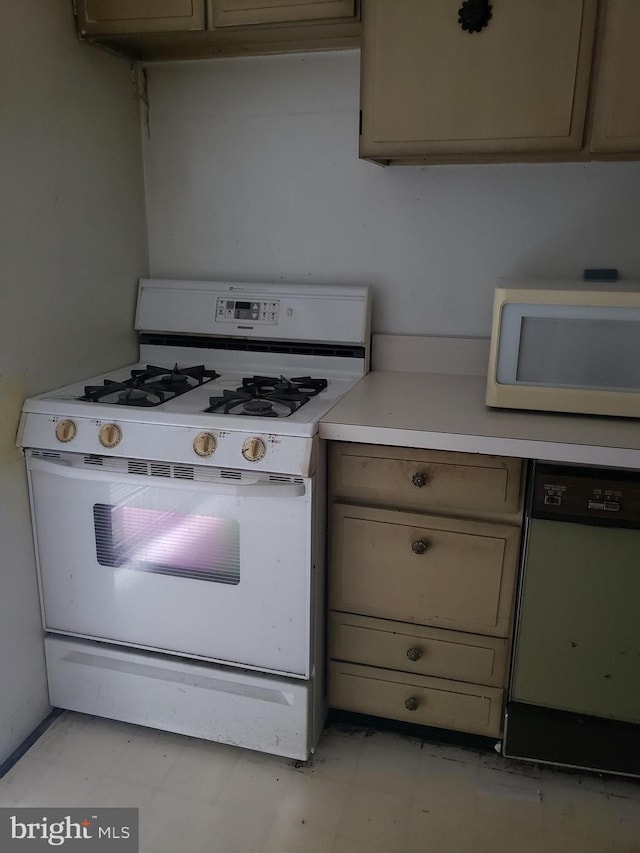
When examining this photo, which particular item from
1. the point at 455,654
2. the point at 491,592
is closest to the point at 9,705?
the point at 455,654

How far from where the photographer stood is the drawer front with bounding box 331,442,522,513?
1.47 m

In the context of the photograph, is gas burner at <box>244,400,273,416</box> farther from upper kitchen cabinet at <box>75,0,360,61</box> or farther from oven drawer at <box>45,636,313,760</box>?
upper kitchen cabinet at <box>75,0,360,61</box>

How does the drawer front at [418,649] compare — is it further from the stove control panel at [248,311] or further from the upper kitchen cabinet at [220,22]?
the upper kitchen cabinet at [220,22]

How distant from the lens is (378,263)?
202cm

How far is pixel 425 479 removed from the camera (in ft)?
4.94

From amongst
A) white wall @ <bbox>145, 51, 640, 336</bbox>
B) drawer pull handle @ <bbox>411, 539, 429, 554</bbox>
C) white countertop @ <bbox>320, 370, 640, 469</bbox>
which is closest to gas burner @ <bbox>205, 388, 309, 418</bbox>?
white countertop @ <bbox>320, 370, 640, 469</bbox>

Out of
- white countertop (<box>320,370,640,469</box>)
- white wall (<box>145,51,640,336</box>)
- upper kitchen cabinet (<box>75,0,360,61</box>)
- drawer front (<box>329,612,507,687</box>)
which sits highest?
upper kitchen cabinet (<box>75,0,360,61</box>)

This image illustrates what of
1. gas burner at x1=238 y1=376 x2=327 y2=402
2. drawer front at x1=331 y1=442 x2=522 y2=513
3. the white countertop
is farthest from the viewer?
gas burner at x1=238 y1=376 x2=327 y2=402

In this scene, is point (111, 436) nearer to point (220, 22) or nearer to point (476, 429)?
point (476, 429)

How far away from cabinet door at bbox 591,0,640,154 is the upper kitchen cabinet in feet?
1.92

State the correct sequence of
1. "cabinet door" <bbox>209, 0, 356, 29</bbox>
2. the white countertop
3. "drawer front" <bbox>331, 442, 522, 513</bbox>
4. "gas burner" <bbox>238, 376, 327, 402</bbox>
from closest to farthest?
1. the white countertop
2. "drawer front" <bbox>331, 442, 522, 513</bbox>
3. "cabinet door" <bbox>209, 0, 356, 29</bbox>
4. "gas burner" <bbox>238, 376, 327, 402</bbox>

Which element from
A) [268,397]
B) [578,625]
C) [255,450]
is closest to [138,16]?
[268,397]

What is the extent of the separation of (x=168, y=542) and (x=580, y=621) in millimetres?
980

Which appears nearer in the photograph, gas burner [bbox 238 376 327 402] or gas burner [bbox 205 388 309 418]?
gas burner [bbox 205 388 309 418]
